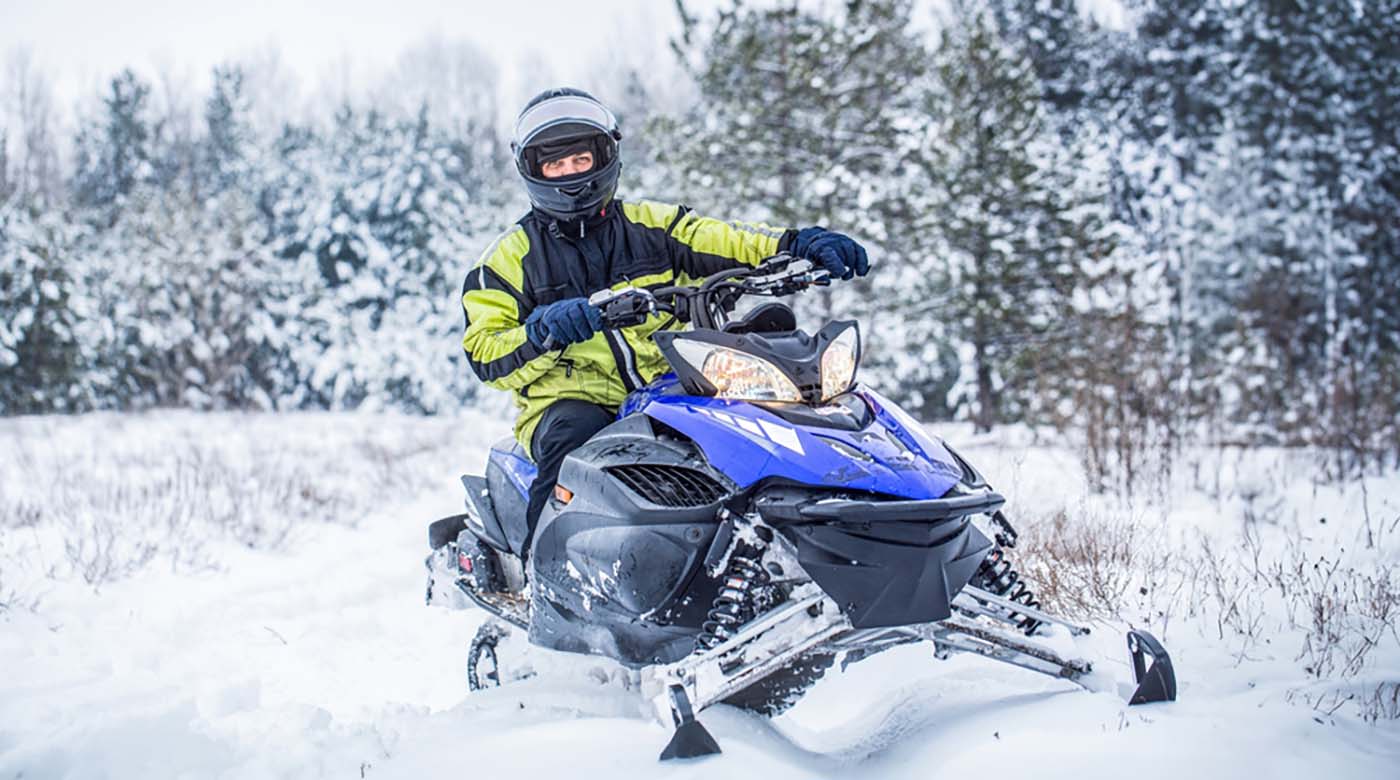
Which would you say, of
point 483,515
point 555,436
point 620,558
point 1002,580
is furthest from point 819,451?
point 483,515

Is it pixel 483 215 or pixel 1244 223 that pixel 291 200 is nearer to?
pixel 483 215

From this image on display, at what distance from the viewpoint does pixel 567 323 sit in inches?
112

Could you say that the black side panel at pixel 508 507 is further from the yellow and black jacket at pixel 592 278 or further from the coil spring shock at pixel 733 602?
the coil spring shock at pixel 733 602

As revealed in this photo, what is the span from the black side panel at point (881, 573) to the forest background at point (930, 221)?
514cm

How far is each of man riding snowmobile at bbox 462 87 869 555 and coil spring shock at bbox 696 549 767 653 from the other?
0.97m

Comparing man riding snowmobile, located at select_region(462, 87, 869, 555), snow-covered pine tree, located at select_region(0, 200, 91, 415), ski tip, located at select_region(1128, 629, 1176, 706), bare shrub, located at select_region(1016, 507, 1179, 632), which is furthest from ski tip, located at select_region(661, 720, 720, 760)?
snow-covered pine tree, located at select_region(0, 200, 91, 415)

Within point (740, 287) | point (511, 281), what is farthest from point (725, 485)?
point (511, 281)

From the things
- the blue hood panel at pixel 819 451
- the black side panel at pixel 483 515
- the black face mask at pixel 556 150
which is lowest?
the black side panel at pixel 483 515

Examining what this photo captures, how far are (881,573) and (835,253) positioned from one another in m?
1.21

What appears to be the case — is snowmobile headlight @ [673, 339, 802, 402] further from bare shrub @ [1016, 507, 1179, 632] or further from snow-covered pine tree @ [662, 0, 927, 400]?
snow-covered pine tree @ [662, 0, 927, 400]

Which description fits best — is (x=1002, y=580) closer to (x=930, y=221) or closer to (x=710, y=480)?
(x=710, y=480)

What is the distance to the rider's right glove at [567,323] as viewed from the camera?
2.82 meters

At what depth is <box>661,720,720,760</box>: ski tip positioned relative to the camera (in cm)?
231

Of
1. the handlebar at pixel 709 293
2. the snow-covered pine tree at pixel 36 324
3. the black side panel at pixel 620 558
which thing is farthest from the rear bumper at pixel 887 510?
the snow-covered pine tree at pixel 36 324
